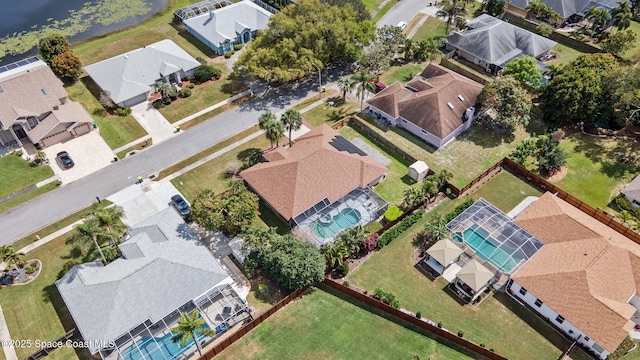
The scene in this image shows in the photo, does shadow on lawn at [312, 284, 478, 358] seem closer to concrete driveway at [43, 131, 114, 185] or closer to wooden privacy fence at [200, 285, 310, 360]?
wooden privacy fence at [200, 285, 310, 360]

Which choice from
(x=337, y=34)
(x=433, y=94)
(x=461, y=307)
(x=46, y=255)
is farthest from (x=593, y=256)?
(x=46, y=255)

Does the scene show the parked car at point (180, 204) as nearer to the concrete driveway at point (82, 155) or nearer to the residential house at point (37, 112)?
the concrete driveway at point (82, 155)

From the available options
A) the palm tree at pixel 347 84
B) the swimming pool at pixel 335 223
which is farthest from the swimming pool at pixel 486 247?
the palm tree at pixel 347 84

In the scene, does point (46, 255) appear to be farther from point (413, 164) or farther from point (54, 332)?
point (413, 164)

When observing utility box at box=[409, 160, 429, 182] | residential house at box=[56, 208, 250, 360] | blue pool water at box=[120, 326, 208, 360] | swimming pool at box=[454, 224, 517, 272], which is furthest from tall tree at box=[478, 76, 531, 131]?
blue pool water at box=[120, 326, 208, 360]

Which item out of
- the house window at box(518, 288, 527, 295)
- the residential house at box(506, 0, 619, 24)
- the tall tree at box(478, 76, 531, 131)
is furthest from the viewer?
the residential house at box(506, 0, 619, 24)
